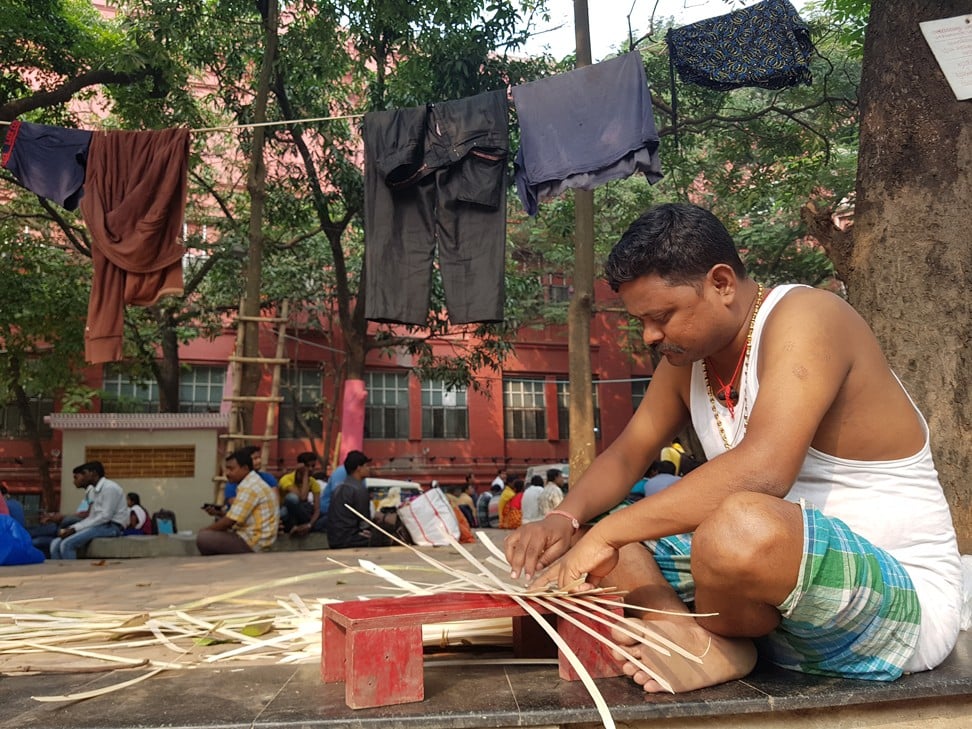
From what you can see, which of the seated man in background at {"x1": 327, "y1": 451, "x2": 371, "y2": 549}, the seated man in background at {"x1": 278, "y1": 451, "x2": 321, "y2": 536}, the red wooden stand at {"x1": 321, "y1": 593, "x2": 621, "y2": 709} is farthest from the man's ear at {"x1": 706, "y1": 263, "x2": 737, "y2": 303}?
the seated man in background at {"x1": 278, "y1": 451, "x2": 321, "y2": 536}

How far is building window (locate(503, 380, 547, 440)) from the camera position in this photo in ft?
72.5

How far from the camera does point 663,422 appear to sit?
2518 millimetres

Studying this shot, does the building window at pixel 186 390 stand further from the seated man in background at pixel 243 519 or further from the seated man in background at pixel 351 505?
the seated man in background at pixel 243 519

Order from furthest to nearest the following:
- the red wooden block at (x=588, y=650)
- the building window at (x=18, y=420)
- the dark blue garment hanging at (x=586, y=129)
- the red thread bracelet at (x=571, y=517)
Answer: the building window at (x=18, y=420)
the dark blue garment hanging at (x=586, y=129)
the red thread bracelet at (x=571, y=517)
the red wooden block at (x=588, y=650)

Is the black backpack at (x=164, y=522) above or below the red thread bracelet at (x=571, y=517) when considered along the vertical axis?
below

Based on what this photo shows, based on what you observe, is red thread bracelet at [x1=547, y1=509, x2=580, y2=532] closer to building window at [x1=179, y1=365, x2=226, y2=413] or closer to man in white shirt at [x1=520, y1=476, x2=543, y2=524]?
man in white shirt at [x1=520, y1=476, x2=543, y2=524]

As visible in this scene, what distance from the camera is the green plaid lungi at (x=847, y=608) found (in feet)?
5.65

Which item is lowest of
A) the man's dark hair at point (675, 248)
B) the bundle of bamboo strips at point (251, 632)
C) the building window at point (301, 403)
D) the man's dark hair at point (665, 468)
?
the bundle of bamboo strips at point (251, 632)

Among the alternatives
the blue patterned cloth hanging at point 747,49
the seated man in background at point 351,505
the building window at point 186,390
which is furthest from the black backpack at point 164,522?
the blue patterned cloth hanging at point 747,49

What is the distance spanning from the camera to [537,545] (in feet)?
7.06

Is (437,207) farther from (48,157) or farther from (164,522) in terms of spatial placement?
(164,522)

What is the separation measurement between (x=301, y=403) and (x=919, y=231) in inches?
705

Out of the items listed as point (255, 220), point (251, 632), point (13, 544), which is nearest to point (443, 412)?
point (255, 220)

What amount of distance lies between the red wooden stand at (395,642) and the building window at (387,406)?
18930mm
